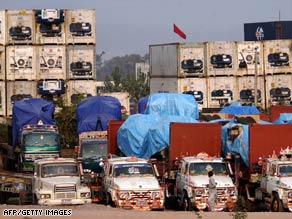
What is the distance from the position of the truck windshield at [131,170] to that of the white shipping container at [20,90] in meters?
30.0

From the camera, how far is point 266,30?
89062 millimetres

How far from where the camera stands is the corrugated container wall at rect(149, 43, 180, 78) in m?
59.5

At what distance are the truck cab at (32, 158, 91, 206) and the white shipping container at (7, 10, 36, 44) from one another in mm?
29389

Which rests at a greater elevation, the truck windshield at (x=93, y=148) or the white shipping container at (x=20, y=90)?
the white shipping container at (x=20, y=90)

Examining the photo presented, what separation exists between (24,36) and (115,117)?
16.7m

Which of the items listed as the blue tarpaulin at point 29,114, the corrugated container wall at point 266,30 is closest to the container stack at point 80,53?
the blue tarpaulin at point 29,114

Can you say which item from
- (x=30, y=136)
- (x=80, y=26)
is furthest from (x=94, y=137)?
(x=80, y=26)

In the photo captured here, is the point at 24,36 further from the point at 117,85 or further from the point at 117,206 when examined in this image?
the point at 117,85

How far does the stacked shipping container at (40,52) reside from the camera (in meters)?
55.8

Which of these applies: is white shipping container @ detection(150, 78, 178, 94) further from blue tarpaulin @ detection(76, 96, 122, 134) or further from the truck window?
the truck window

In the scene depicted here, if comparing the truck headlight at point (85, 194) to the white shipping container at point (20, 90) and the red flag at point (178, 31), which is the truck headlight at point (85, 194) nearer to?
the white shipping container at point (20, 90)

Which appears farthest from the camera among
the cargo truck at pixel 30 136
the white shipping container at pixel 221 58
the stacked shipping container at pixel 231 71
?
the stacked shipping container at pixel 231 71

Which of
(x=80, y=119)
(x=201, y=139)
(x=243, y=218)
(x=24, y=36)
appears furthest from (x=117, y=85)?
(x=243, y=218)

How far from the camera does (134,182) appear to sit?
1037 inches
